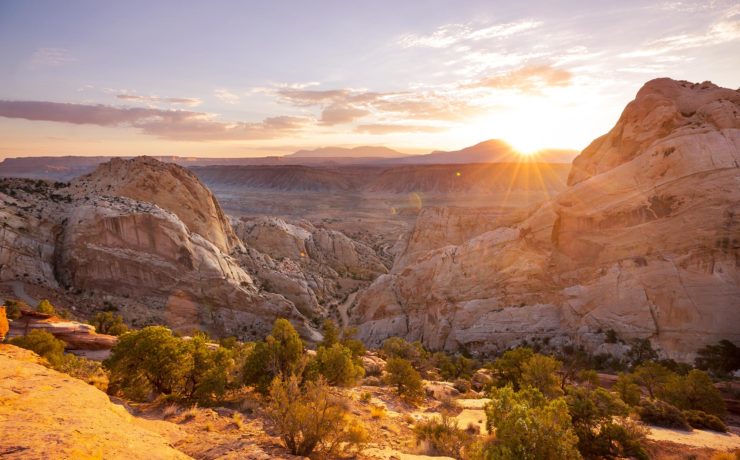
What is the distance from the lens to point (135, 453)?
332 inches

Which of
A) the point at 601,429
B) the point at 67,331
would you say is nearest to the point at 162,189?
the point at 67,331

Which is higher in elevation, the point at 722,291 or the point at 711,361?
the point at 722,291

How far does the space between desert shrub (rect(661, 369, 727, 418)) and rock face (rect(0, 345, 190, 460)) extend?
24.2 m

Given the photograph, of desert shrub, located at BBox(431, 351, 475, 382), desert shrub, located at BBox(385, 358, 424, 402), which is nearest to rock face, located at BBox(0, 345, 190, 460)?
desert shrub, located at BBox(385, 358, 424, 402)

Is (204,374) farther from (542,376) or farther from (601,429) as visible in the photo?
(542,376)

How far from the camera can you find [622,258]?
3225 cm

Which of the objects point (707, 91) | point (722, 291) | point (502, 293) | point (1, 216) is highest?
point (707, 91)

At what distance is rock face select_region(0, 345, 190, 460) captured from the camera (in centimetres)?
765

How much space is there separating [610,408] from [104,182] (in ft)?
189

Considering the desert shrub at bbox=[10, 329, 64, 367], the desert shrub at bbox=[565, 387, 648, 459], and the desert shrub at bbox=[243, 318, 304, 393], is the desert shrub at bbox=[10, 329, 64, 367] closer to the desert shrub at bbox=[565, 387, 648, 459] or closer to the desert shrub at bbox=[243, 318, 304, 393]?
the desert shrub at bbox=[243, 318, 304, 393]

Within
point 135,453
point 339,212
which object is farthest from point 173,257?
point 339,212

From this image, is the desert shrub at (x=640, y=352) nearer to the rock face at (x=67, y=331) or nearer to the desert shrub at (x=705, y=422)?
the desert shrub at (x=705, y=422)

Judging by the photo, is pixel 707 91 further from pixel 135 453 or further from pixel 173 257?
pixel 173 257

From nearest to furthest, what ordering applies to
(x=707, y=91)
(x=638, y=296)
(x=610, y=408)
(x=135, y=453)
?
(x=135, y=453), (x=610, y=408), (x=638, y=296), (x=707, y=91)
